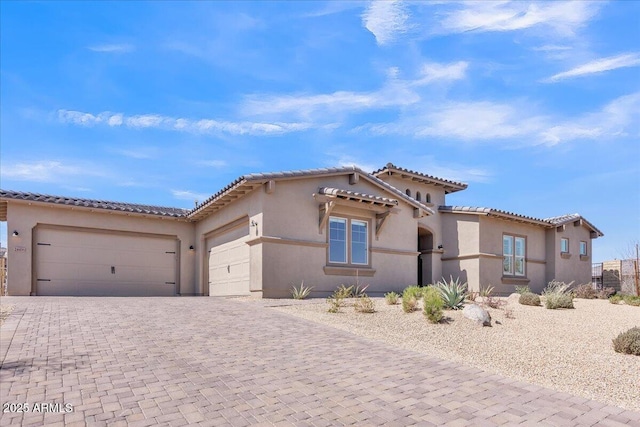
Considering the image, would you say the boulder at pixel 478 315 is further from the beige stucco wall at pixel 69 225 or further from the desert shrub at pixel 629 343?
the beige stucco wall at pixel 69 225

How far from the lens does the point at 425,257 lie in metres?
23.9

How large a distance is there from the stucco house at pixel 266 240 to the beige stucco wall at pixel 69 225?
39mm

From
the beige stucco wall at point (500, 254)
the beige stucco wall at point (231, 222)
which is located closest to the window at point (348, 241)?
the beige stucco wall at point (231, 222)

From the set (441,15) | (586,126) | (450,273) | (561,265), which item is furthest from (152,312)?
(561,265)

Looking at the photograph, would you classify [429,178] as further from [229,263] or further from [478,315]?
[478,315]

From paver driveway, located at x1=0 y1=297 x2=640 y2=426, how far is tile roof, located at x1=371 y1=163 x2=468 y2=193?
1401 centimetres

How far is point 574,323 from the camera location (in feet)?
39.2

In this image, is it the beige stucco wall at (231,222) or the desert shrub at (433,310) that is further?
the beige stucco wall at (231,222)

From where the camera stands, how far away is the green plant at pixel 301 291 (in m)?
15.1

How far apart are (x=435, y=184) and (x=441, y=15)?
1410cm

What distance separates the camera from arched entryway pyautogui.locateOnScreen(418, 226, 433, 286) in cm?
2352

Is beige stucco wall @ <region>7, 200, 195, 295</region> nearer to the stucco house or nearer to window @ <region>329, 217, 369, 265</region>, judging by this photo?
the stucco house

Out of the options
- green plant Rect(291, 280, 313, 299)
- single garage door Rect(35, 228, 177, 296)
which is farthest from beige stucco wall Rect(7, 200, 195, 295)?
green plant Rect(291, 280, 313, 299)

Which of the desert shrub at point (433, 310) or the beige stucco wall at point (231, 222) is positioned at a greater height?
the beige stucco wall at point (231, 222)
